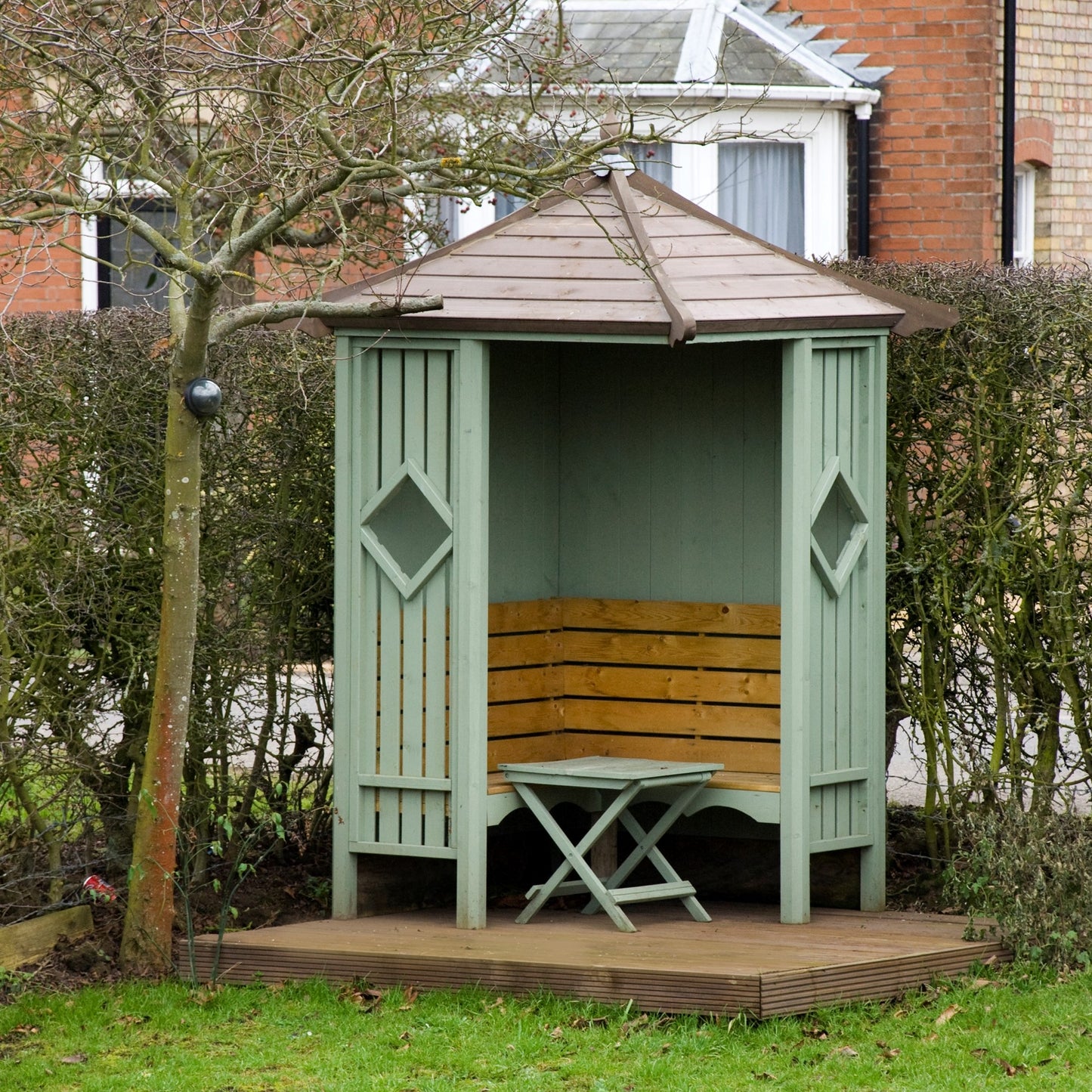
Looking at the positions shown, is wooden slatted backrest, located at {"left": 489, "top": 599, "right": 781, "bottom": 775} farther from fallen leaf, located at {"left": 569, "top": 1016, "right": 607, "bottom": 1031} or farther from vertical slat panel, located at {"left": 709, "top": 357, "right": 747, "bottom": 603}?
fallen leaf, located at {"left": 569, "top": 1016, "right": 607, "bottom": 1031}

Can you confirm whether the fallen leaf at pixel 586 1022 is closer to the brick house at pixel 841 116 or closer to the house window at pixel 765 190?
the brick house at pixel 841 116

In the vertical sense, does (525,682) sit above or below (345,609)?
below

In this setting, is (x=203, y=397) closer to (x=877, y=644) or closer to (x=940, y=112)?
(x=877, y=644)

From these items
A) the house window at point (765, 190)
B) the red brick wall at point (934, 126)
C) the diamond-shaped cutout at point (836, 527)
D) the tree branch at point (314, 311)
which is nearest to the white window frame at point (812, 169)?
the house window at point (765, 190)

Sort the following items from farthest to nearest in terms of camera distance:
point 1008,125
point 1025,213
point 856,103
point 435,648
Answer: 1. point 1025,213
2. point 856,103
3. point 1008,125
4. point 435,648

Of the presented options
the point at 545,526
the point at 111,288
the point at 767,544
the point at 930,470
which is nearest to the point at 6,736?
the point at 545,526

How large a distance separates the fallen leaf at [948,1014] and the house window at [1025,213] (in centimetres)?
1026

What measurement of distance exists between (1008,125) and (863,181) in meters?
1.17

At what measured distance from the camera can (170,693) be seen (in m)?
6.09

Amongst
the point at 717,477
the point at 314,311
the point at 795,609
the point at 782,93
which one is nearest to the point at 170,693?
the point at 314,311

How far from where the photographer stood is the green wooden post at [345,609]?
6441mm

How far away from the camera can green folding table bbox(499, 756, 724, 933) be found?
6328mm

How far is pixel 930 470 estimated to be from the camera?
6.93m

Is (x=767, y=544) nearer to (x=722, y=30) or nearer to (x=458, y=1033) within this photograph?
(x=458, y=1033)
